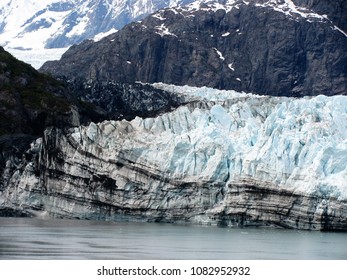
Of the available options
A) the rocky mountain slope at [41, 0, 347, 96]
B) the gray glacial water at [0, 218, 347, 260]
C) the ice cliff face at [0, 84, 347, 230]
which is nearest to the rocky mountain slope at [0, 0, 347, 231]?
the ice cliff face at [0, 84, 347, 230]

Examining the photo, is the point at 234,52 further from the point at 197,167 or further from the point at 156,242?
the point at 156,242

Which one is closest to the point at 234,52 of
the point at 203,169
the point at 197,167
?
the point at 197,167

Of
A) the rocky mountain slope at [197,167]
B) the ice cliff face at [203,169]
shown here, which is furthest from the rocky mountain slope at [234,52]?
the ice cliff face at [203,169]

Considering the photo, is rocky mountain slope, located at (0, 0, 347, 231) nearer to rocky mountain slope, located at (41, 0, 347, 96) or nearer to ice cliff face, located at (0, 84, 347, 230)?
ice cliff face, located at (0, 84, 347, 230)

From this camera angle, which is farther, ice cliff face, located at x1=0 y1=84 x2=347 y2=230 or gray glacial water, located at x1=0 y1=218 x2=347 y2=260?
ice cliff face, located at x1=0 y1=84 x2=347 y2=230

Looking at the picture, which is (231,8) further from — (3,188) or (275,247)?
(275,247)

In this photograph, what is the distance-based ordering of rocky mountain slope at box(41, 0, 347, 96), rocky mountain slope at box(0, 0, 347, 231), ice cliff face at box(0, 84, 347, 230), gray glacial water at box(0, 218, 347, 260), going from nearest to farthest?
gray glacial water at box(0, 218, 347, 260) < ice cliff face at box(0, 84, 347, 230) < rocky mountain slope at box(0, 0, 347, 231) < rocky mountain slope at box(41, 0, 347, 96)
